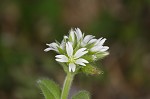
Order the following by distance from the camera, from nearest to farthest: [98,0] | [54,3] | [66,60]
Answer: [66,60], [54,3], [98,0]

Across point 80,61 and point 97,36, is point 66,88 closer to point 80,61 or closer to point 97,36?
point 80,61

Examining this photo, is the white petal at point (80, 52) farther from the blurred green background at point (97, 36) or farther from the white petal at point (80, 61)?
the blurred green background at point (97, 36)

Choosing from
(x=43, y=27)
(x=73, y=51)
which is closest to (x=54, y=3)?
(x=43, y=27)

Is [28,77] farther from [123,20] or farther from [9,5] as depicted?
[123,20]

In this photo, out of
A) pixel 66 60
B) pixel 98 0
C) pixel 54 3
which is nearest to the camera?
pixel 66 60

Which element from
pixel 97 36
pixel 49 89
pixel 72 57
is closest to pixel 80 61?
pixel 72 57

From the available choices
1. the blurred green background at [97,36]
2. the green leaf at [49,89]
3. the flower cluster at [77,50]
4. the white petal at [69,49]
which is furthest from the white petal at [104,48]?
the blurred green background at [97,36]

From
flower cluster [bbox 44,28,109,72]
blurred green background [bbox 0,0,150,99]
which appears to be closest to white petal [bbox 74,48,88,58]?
flower cluster [bbox 44,28,109,72]

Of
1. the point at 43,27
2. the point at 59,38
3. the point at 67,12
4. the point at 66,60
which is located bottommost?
the point at 66,60
